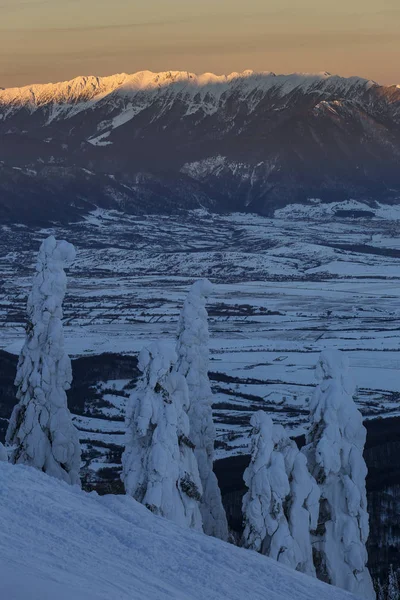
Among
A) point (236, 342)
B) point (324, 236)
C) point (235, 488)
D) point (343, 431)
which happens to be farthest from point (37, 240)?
point (343, 431)

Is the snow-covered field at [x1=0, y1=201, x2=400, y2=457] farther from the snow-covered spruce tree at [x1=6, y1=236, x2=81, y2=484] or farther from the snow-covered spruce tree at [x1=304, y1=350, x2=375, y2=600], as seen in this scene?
the snow-covered spruce tree at [x1=304, y1=350, x2=375, y2=600]

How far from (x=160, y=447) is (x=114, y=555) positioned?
5497 millimetres

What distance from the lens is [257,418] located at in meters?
20.0

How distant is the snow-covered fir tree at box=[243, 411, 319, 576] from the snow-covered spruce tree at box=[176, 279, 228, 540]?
3.74m

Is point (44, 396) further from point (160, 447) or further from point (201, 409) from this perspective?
point (160, 447)

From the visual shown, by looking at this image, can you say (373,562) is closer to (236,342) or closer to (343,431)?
(343,431)

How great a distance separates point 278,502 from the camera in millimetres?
19500

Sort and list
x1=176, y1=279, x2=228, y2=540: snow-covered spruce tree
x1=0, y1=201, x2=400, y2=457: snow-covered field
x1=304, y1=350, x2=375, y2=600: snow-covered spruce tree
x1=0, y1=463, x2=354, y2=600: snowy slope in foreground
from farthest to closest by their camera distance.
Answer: x1=0, y1=201, x2=400, y2=457: snow-covered field → x1=176, y1=279, x2=228, y2=540: snow-covered spruce tree → x1=304, y1=350, x2=375, y2=600: snow-covered spruce tree → x1=0, y1=463, x2=354, y2=600: snowy slope in foreground

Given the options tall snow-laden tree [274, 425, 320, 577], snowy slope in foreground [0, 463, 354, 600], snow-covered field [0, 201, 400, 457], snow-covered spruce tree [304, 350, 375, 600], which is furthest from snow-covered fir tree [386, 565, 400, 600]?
snow-covered field [0, 201, 400, 457]

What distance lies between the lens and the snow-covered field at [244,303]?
5438 centimetres

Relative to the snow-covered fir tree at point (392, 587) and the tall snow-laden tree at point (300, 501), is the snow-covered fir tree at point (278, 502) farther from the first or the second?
the snow-covered fir tree at point (392, 587)

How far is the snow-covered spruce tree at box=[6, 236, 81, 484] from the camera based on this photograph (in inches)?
914

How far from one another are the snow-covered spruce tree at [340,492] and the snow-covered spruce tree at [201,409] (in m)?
3.33

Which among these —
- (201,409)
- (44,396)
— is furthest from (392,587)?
(44,396)
